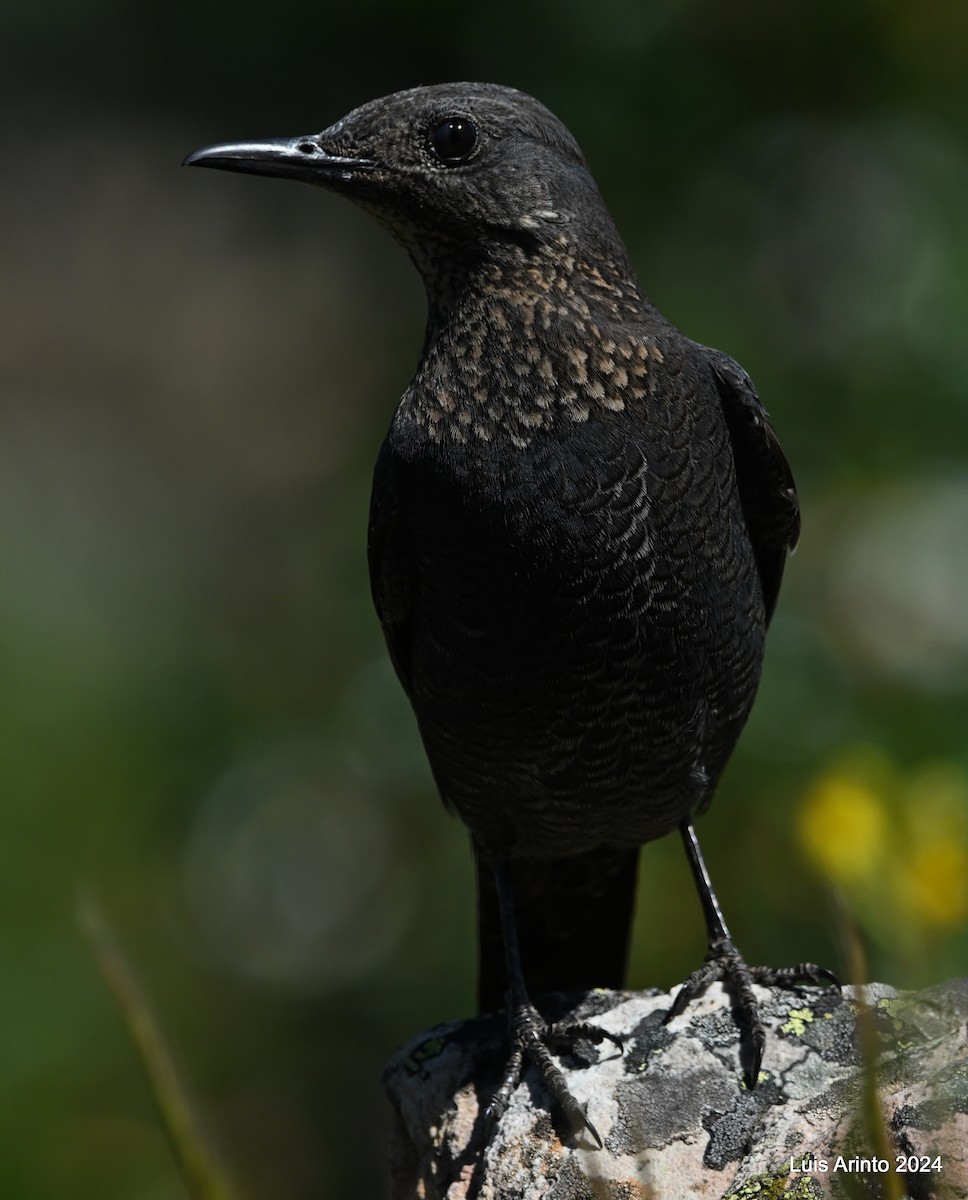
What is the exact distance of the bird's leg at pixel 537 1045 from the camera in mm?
3004

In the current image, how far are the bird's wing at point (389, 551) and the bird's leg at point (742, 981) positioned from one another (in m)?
0.96

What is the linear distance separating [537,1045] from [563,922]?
0.83 metres

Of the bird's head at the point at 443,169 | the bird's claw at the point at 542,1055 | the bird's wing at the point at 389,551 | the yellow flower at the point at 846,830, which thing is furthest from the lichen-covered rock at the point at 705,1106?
the bird's head at the point at 443,169

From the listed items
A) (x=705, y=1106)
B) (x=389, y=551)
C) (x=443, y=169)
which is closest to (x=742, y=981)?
(x=705, y=1106)

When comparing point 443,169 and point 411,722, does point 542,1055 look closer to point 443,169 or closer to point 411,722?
point 443,169

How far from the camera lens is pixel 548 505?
310 cm

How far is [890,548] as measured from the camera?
4.90m

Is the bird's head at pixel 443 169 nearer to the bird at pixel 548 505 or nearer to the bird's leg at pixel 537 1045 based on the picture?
the bird at pixel 548 505

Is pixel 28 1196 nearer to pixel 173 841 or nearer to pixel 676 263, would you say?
pixel 173 841

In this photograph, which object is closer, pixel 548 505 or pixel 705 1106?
pixel 705 1106

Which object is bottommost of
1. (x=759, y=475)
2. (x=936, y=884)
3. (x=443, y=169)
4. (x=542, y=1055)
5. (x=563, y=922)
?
(x=563, y=922)

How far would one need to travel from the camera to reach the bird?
313 centimetres

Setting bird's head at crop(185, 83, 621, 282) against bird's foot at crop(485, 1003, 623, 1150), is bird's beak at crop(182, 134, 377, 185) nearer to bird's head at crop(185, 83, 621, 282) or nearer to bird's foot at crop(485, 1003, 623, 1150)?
bird's head at crop(185, 83, 621, 282)

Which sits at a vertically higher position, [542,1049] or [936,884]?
[936,884]
